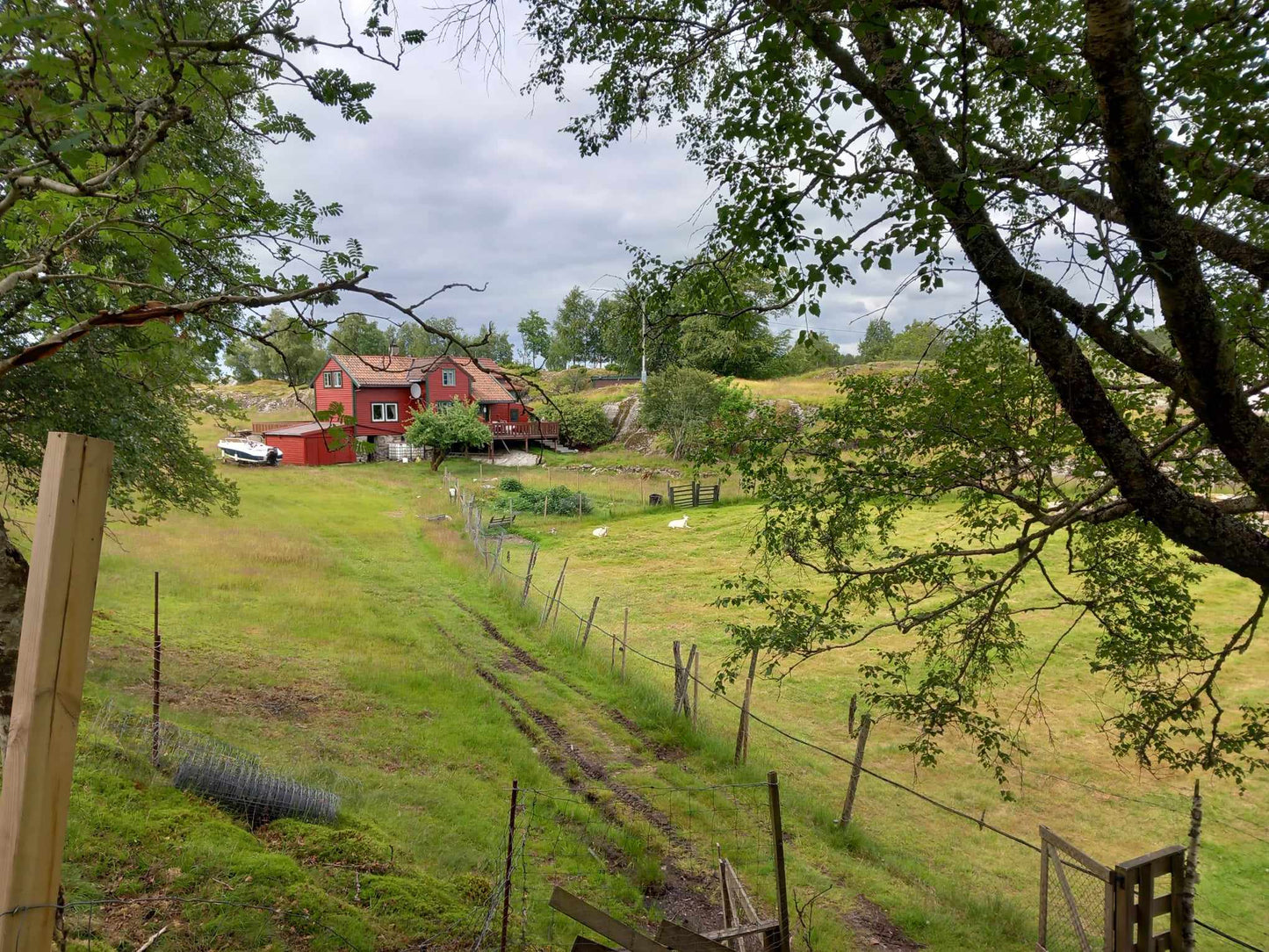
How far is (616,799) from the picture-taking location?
9.49m

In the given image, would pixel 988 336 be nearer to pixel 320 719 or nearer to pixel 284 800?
pixel 284 800

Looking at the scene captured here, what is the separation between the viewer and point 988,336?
6.95 metres

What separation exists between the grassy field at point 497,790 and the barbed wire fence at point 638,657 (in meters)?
0.23

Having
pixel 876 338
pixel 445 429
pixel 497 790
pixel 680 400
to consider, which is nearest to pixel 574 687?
pixel 497 790

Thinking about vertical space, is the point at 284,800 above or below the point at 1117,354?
below

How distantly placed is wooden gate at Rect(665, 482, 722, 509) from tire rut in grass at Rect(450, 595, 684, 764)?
1766cm

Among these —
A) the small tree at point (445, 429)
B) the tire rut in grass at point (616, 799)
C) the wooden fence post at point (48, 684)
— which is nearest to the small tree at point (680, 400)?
the small tree at point (445, 429)

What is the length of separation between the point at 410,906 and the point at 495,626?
437 inches

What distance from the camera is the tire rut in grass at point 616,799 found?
746 cm

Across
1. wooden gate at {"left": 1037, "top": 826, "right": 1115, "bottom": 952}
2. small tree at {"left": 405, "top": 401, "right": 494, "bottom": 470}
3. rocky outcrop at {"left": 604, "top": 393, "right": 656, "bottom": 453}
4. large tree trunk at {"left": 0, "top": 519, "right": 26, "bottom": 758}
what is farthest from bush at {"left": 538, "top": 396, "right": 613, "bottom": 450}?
large tree trunk at {"left": 0, "top": 519, "right": 26, "bottom": 758}

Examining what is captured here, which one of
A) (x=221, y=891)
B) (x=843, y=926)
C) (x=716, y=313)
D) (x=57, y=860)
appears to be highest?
(x=716, y=313)

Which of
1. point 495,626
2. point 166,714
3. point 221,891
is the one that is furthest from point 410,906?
point 495,626

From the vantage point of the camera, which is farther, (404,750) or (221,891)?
(404,750)

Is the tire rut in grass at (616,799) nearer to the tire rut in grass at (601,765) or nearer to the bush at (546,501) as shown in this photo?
the tire rut in grass at (601,765)
